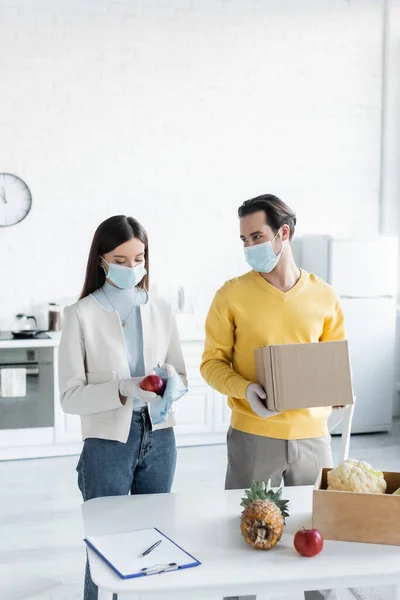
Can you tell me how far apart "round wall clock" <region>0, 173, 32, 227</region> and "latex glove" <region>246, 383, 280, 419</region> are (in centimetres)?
352

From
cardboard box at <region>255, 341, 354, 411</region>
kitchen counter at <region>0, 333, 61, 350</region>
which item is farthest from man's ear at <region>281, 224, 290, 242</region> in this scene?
kitchen counter at <region>0, 333, 61, 350</region>

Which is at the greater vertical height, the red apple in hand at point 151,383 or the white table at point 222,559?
the red apple in hand at point 151,383

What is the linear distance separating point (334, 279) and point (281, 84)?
156 cm

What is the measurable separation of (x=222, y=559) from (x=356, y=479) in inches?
14.2

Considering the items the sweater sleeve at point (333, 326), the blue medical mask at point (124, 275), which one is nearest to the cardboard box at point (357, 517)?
the sweater sleeve at point (333, 326)

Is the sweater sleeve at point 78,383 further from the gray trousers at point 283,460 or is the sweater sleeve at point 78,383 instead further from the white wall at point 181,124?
the white wall at point 181,124

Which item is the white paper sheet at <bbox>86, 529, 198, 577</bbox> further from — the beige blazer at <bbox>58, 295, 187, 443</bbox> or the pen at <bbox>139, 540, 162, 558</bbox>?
the beige blazer at <bbox>58, 295, 187, 443</bbox>

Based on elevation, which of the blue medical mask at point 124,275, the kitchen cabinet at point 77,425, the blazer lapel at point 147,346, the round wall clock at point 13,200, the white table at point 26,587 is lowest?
the kitchen cabinet at point 77,425

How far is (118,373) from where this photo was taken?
6.66 feet

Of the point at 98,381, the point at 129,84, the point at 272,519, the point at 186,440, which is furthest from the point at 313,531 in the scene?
the point at 129,84

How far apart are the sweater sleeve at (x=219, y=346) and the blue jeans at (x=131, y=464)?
204mm

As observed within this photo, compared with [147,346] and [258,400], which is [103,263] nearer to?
[147,346]

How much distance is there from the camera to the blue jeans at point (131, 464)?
2004mm

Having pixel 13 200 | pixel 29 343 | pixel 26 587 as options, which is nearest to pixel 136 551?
pixel 26 587
